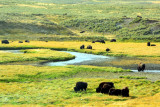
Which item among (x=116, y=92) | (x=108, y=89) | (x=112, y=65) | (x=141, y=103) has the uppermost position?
(x=112, y=65)

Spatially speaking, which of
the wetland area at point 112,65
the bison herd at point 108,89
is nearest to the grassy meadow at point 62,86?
the wetland area at point 112,65

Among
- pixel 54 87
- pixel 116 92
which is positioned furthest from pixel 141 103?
pixel 54 87

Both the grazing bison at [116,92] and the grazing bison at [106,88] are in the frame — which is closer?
the grazing bison at [116,92]

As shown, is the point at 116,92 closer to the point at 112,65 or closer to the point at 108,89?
the point at 108,89

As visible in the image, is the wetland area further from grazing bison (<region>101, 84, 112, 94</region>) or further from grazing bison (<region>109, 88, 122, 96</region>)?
grazing bison (<region>109, 88, 122, 96</region>)

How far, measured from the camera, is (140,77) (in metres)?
35.5

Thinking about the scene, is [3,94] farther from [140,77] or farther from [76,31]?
[76,31]

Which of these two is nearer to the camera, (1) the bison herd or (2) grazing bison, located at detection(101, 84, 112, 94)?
(1) the bison herd

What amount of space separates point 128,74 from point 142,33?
58514 millimetres

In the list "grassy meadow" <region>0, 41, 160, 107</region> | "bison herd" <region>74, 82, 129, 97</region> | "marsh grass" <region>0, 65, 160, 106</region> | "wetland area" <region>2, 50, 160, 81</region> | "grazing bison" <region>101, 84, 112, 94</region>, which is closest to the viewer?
"grassy meadow" <region>0, 41, 160, 107</region>

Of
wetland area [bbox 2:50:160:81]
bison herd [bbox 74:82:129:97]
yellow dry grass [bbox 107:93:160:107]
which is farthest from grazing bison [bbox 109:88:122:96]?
wetland area [bbox 2:50:160:81]

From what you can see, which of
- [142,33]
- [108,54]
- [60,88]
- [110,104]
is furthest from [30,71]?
[142,33]

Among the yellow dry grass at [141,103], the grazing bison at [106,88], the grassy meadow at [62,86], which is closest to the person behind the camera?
the yellow dry grass at [141,103]

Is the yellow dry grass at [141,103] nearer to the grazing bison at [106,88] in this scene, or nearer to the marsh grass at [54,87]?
→ the marsh grass at [54,87]
